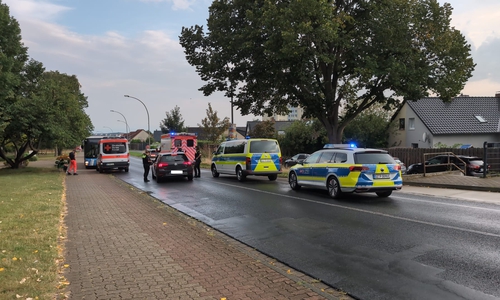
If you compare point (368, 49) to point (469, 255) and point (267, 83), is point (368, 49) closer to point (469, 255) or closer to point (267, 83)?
point (267, 83)

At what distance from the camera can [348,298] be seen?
4.50 m

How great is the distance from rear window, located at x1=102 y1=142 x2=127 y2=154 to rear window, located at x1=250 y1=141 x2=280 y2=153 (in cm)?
1427

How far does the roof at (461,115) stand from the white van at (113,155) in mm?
26276

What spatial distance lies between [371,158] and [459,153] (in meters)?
15.3

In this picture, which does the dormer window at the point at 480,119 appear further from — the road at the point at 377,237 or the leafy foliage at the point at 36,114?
the leafy foliage at the point at 36,114

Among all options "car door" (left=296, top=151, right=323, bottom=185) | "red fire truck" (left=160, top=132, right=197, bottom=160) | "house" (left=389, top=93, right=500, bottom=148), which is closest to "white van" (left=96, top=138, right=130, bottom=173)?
"red fire truck" (left=160, top=132, right=197, bottom=160)

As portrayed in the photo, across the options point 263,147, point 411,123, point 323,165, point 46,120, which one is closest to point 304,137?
point 411,123

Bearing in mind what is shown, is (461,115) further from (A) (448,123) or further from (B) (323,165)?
(B) (323,165)

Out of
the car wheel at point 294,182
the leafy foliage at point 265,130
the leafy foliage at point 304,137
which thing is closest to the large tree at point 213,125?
the leafy foliage at point 265,130

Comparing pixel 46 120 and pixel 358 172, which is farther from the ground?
pixel 46 120

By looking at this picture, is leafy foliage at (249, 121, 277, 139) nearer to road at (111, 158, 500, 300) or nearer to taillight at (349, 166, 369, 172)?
road at (111, 158, 500, 300)

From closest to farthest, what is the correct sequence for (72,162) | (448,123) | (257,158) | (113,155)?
(257,158)
(72,162)
(113,155)
(448,123)

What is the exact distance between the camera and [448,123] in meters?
37.9

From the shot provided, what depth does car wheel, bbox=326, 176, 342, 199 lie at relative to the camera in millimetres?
12133
